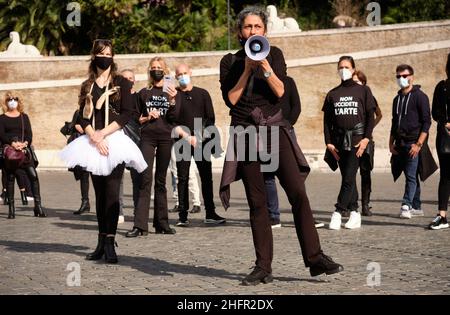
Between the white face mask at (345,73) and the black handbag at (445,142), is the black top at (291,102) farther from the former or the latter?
the black handbag at (445,142)

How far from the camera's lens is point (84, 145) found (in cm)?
1156

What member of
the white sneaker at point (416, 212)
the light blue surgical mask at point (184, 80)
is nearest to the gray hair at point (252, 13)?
the light blue surgical mask at point (184, 80)

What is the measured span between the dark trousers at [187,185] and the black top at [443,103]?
10.5ft

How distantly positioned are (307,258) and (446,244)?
122 inches

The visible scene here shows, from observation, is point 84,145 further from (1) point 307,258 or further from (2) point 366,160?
(2) point 366,160

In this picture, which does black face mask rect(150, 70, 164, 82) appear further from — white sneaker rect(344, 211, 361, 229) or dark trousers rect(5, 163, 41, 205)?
dark trousers rect(5, 163, 41, 205)

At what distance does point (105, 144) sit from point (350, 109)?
3995mm

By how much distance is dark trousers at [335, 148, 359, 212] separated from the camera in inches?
561

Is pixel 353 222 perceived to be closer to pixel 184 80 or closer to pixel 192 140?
pixel 192 140

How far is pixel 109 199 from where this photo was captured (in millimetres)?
11461

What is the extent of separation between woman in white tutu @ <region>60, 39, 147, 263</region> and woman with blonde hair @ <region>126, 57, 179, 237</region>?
2.16 metres

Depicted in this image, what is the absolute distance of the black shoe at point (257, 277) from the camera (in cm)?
964

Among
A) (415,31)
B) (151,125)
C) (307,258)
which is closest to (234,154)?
(307,258)

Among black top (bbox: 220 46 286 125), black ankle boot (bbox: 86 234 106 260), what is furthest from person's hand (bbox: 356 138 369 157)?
black top (bbox: 220 46 286 125)
